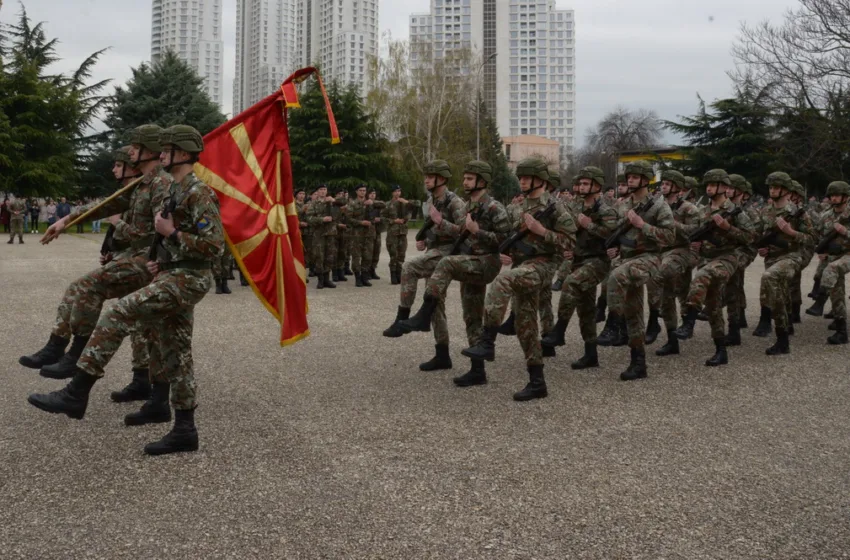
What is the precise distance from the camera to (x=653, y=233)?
26.3ft

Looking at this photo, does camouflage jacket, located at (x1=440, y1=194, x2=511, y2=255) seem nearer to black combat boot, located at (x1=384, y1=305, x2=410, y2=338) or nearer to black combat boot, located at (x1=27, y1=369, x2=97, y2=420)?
black combat boot, located at (x1=384, y1=305, x2=410, y2=338)

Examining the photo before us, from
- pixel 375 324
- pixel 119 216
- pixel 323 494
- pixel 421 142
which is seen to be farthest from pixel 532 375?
pixel 421 142

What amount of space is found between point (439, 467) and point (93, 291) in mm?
3079

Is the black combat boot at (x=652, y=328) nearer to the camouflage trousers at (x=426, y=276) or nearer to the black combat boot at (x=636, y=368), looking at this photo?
the black combat boot at (x=636, y=368)

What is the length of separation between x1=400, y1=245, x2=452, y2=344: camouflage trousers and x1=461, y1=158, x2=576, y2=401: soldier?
33.2 inches

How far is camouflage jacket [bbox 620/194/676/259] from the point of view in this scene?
8.07m

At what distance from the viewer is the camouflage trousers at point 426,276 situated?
7730mm

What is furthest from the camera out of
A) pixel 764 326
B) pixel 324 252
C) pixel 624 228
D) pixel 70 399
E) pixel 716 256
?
pixel 324 252

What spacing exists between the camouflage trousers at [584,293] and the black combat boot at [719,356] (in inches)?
50.5

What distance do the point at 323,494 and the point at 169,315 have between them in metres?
1.69

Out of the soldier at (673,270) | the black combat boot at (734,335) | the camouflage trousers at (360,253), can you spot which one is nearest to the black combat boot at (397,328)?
the soldier at (673,270)

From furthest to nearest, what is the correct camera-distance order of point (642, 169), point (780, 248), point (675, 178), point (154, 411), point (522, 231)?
point (675, 178), point (780, 248), point (642, 169), point (522, 231), point (154, 411)

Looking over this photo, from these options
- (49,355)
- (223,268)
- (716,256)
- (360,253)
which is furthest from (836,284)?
(223,268)

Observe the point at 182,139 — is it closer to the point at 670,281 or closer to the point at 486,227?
the point at 486,227
